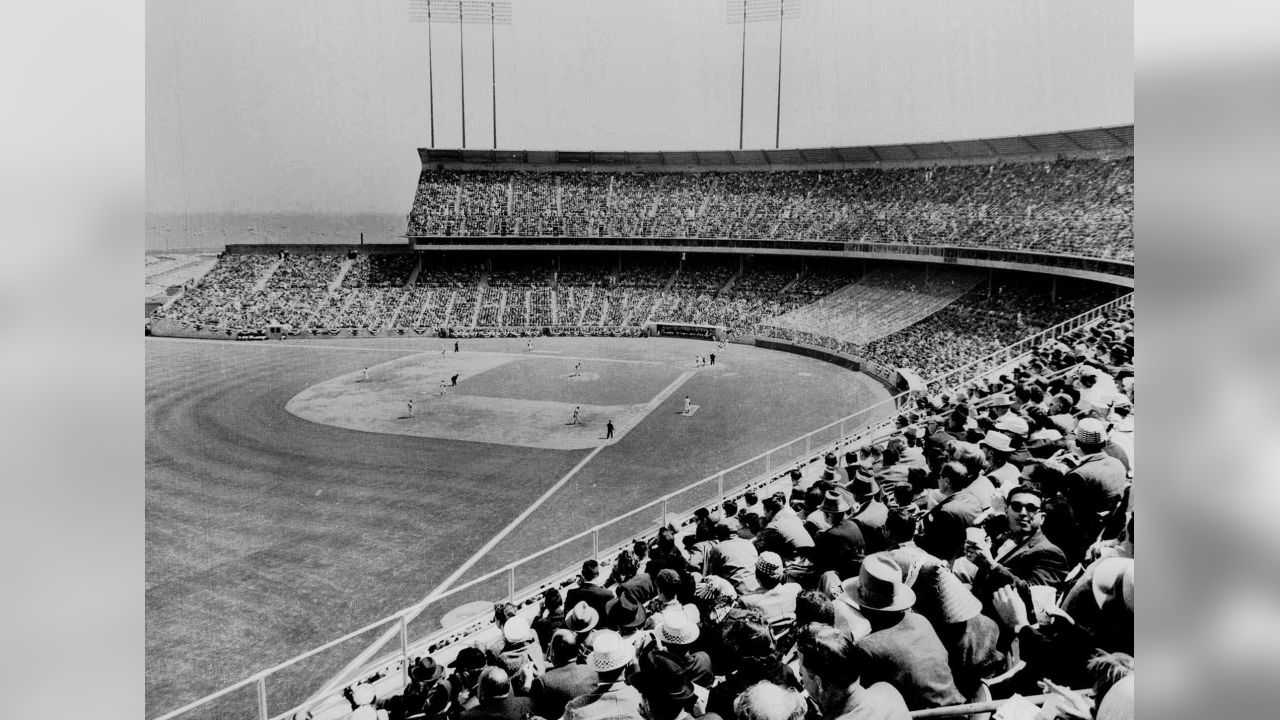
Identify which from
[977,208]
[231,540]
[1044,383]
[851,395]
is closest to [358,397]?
[231,540]

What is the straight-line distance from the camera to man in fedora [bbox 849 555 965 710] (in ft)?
12.9

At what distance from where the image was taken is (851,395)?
31047 mm

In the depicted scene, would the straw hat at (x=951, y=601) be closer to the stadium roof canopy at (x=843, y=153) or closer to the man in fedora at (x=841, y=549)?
the man in fedora at (x=841, y=549)

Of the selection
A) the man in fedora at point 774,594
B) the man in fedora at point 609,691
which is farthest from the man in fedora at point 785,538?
the man in fedora at point 609,691

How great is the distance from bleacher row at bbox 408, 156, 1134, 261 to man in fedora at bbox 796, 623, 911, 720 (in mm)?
35624

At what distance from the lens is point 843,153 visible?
57156mm

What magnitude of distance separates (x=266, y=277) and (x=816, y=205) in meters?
43.0

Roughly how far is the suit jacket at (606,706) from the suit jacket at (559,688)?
0.98 ft

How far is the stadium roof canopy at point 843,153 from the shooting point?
Answer: 4228cm

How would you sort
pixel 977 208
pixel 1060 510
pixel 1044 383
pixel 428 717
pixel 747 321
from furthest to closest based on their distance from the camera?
pixel 747 321 → pixel 977 208 → pixel 1044 383 → pixel 1060 510 → pixel 428 717

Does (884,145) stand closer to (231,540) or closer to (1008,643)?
(231,540)

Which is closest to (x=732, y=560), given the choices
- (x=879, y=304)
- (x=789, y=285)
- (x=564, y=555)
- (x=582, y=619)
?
(x=582, y=619)

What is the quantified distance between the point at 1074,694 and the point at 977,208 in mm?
47491
